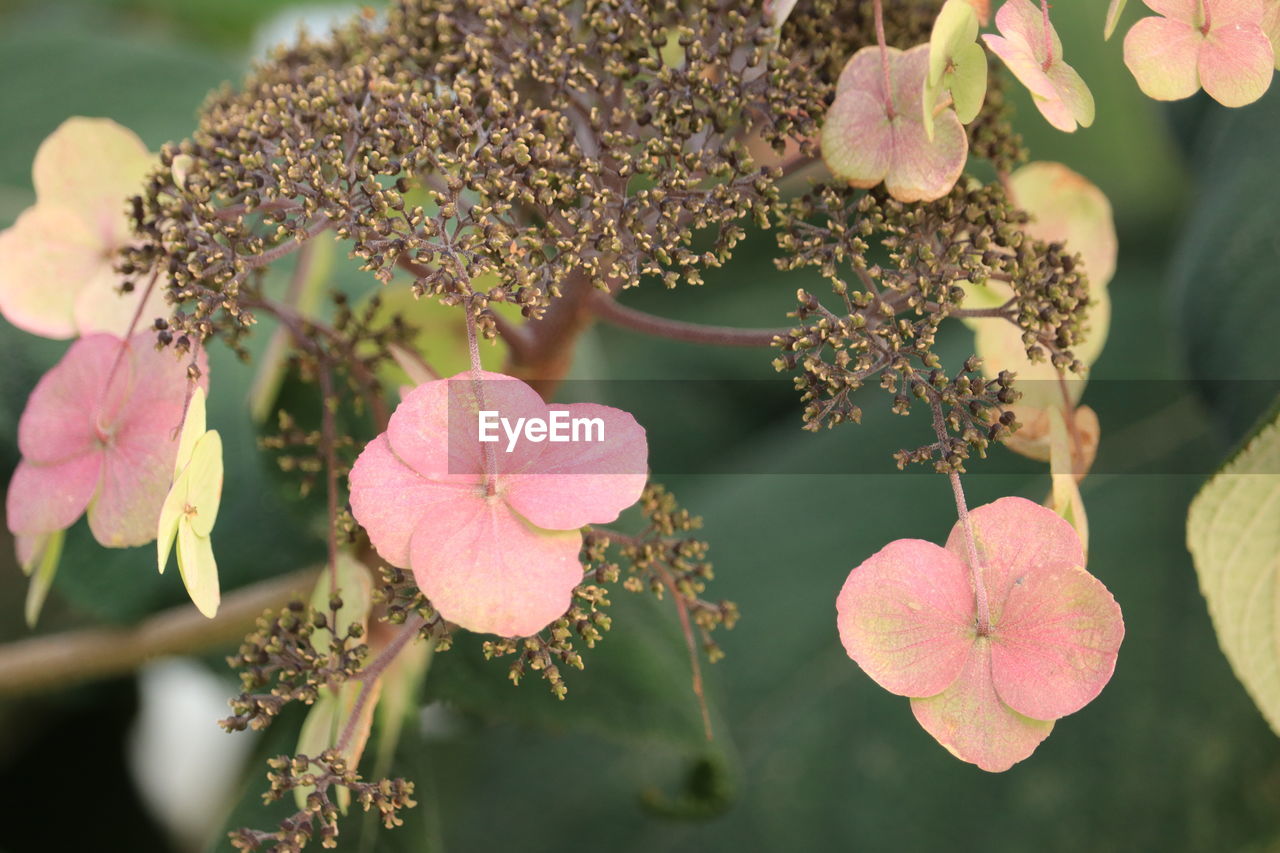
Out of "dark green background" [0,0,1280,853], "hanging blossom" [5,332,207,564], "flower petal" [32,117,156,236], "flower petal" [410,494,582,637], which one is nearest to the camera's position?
"flower petal" [410,494,582,637]

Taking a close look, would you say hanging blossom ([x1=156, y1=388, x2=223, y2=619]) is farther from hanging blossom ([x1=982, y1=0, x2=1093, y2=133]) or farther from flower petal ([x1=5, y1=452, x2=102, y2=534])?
hanging blossom ([x1=982, y1=0, x2=1093, y2=133])

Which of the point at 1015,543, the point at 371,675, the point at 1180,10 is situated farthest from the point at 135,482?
the point at 1180,10

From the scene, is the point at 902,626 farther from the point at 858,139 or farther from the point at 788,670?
the point at 788,670

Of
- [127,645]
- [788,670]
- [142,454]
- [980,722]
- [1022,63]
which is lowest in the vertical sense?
[788,670]

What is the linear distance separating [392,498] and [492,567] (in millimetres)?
43

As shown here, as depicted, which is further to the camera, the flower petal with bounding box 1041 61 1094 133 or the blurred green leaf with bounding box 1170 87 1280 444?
the blurred green leaf with bounding box 1170 87 1280 444

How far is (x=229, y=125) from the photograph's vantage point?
0.47 m

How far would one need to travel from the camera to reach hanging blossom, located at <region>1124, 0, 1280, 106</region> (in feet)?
1.41

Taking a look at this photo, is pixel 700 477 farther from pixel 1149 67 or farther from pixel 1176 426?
pixel 1149 67

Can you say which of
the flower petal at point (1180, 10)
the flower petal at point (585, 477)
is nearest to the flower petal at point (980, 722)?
the flower petal at point (585, 477)

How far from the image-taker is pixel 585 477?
387mm

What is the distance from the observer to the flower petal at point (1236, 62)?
430 millimetres

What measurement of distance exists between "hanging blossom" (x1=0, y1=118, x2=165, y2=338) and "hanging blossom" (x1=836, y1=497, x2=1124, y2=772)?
38 cm

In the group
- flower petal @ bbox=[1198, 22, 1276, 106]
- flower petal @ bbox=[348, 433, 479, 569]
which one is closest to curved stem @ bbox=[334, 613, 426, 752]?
flower petal @ bbox=[348, 433, 479, 569]
